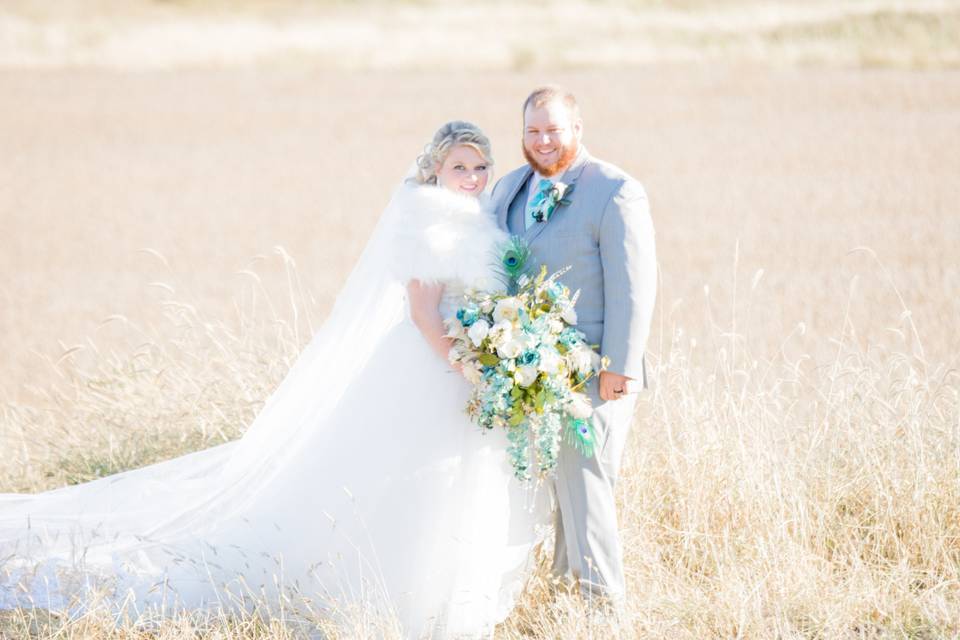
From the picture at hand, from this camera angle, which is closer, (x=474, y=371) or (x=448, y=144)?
(x=474, y=371)

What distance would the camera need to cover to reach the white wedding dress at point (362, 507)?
4285 mm

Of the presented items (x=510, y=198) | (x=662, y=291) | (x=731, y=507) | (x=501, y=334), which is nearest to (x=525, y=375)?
(x=501, y=334)

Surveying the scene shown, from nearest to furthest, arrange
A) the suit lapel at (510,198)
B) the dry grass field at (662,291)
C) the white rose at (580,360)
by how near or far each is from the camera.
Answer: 1. the white rose at (580,360)
2. the suit lapel at (510,198)
3. the dry grass field at (662,291)

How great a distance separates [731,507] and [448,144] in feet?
6.57

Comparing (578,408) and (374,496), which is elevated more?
(578,408)

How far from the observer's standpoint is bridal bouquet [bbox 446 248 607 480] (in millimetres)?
3977

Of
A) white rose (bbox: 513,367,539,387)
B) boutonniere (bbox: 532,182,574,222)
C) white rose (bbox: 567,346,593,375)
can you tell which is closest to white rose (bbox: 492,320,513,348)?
white rose (bbox: 513,367,539,387)

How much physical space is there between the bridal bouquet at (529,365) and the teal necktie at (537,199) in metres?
0.28

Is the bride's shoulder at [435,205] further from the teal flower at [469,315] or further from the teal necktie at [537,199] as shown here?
the teal flower at [469,315]

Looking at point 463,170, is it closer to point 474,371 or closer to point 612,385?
point 474,371

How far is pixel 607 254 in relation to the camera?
4.15 metres

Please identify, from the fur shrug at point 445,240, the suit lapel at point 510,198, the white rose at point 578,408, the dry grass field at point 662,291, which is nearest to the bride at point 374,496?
the fur shrug at point 445,240

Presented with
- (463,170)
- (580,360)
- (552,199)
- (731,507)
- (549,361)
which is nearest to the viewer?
(549,361)

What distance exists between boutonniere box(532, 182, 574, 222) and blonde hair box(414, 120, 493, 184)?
297 mm
